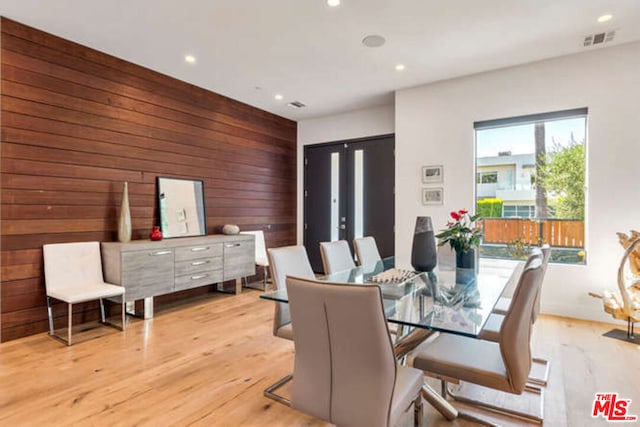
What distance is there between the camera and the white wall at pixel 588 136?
3586mm

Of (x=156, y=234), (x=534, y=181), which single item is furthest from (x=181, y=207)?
(x=534, y=181)

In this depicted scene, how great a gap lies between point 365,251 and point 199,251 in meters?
2.10

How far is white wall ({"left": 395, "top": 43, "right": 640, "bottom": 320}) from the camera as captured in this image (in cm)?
359

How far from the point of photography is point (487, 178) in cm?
445

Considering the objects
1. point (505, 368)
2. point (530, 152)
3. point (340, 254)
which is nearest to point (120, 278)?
point (340, 254)

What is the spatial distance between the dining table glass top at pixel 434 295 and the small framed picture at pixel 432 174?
198 centimetres

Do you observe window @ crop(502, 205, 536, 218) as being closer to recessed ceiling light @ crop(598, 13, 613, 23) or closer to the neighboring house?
the neighboring house

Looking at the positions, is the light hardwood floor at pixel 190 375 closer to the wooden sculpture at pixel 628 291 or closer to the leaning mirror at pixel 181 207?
the wooden sculpture at pixel 628 291

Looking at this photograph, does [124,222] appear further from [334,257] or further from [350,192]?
[350,192]

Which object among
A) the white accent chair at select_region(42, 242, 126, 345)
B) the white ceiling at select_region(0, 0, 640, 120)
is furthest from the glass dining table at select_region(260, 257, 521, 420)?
the white ceiling at select_region(0, 0, 640, 120)

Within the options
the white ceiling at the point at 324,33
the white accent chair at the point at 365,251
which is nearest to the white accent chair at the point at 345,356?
the white accent chair at the point at 365,251

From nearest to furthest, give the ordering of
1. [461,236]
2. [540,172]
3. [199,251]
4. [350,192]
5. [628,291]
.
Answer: [461,236], [628,291], [540,172], [199,251], [350,192]

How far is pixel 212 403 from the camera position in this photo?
216 cm

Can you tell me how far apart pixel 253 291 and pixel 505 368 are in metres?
4.08
